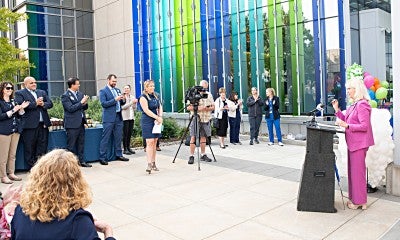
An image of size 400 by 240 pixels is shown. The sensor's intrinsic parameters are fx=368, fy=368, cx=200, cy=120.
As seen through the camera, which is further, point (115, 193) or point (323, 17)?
point (323, 17)

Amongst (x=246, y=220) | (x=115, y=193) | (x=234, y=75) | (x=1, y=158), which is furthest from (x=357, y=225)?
(x=234, y=75)

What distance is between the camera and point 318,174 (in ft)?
16.0

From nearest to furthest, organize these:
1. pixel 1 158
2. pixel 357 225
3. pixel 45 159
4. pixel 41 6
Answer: pixel 45 159
pixel 357 225
pixel 1 158
pixel 41 6

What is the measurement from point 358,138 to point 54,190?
405 centimetres

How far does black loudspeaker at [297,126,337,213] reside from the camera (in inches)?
Answer: 191

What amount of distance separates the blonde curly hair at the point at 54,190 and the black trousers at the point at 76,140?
19.8 feet

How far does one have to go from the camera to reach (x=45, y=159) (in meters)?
2.11

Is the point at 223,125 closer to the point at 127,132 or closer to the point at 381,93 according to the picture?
the point at 127,132

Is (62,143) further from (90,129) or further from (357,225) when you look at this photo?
(357,225)

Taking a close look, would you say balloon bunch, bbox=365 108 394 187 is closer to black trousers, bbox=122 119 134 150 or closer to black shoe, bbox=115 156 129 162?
black shoe, bbox=115 156 129 162

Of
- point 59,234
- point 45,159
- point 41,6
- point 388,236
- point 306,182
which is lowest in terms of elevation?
point 388,236

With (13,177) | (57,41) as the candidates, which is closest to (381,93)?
(13,177)

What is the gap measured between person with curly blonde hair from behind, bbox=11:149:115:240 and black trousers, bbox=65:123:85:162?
6.04 metres

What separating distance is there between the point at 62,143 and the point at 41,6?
1667cm
